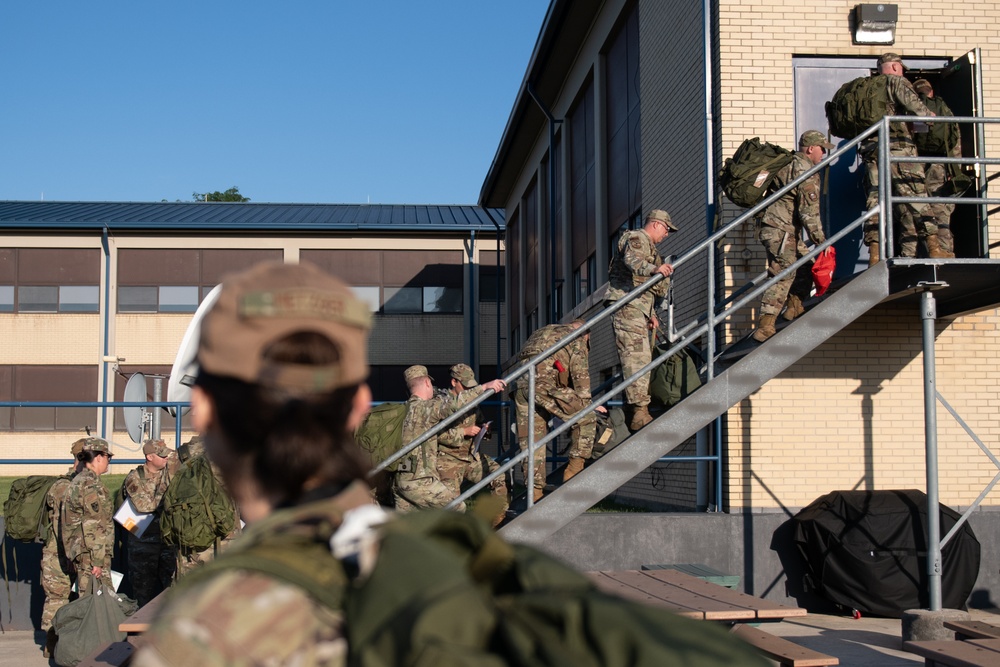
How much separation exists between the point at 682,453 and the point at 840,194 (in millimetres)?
3415

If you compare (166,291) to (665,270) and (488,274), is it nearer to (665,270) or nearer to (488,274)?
(488,274)

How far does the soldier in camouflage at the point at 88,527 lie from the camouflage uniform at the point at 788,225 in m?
5.97

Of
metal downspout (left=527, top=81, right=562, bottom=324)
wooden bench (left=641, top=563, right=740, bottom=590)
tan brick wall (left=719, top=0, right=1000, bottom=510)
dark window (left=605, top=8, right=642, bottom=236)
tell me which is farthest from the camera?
metal downspout (left=527, top=81, right=562, bottom=324)

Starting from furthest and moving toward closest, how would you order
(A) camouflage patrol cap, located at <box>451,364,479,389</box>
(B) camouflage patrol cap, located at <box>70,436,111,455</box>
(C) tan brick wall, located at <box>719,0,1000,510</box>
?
1. (C) tan brick wall, located at <box>719,0,1000,510</box>
2. (B) camouflage patrol cap, located at <box>70,436,111,455</box>
3. (A) camouflage patrol cap, located at <box>451,364,479,389</box>

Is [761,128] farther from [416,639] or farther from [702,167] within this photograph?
[416,639]

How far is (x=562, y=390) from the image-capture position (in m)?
8.94

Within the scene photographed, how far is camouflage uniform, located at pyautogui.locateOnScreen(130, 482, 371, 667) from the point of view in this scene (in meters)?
1.30

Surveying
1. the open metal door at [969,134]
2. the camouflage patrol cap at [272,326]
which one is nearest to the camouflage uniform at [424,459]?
the open metal door at [969,134]

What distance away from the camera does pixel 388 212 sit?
→ 3738cm

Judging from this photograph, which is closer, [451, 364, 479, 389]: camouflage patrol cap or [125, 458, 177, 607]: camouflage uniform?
[451, 364, 479, 389]: camouflage patrol cap

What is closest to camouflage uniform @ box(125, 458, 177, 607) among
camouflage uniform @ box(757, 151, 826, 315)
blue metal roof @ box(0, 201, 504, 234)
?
camouflage uniform @ box(757, 151, 826, 315)

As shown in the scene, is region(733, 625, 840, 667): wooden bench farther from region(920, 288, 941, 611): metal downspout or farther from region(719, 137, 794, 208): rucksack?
region(719, 137, 794, 208): rucksack

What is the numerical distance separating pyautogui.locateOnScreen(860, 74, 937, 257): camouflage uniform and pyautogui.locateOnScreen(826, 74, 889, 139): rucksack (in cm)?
6

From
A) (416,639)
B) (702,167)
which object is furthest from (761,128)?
(416,639)
